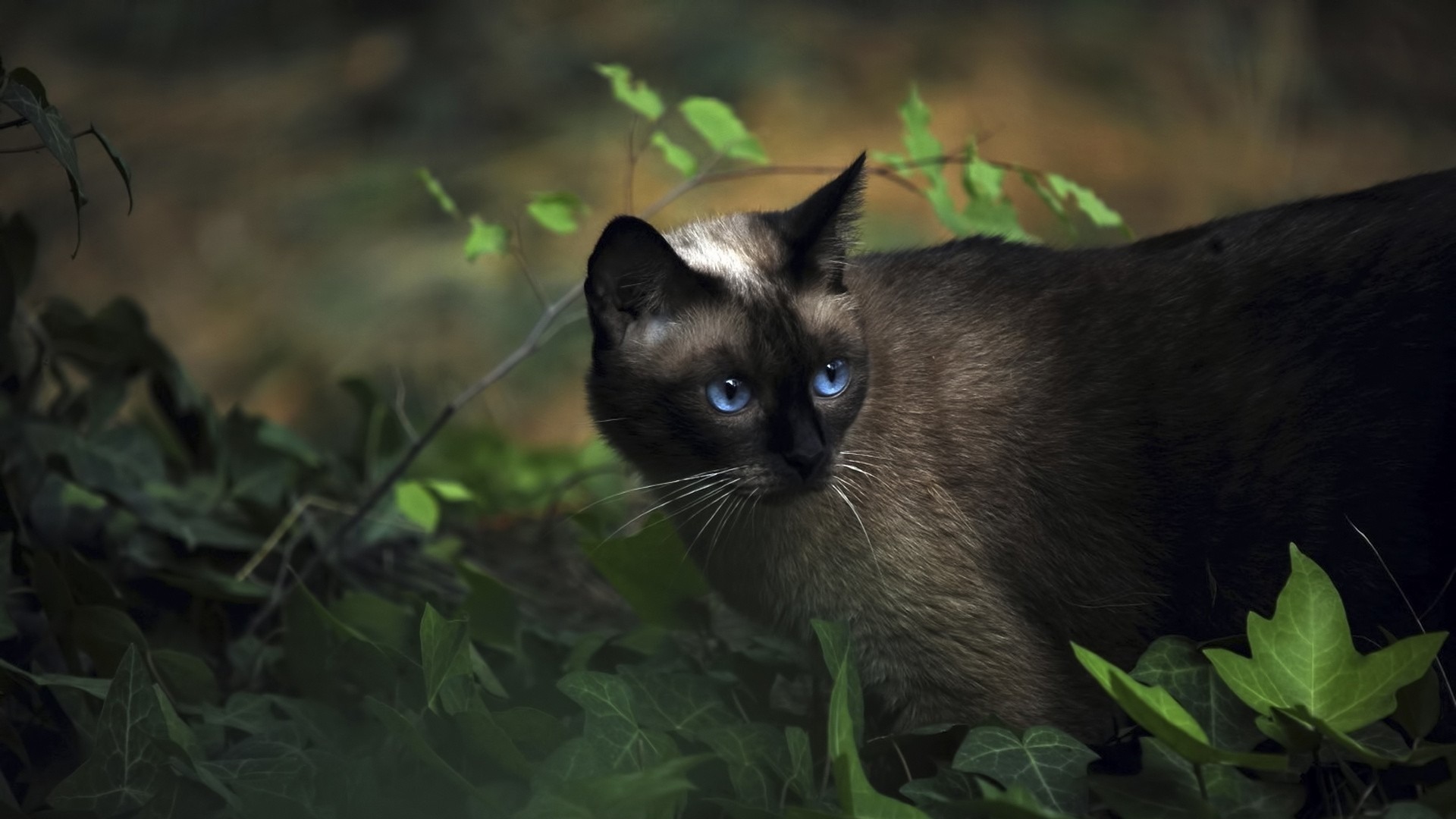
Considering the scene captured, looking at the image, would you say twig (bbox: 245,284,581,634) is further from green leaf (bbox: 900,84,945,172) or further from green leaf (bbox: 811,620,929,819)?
green leaf (bbox: 811,620,929,819)

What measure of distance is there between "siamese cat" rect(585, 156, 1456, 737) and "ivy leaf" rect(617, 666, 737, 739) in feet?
0.88

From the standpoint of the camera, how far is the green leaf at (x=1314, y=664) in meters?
1.64

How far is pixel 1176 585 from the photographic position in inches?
87.0

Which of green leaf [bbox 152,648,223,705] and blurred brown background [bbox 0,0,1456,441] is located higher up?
blurred brown background [bbox 0,0,1456,441]

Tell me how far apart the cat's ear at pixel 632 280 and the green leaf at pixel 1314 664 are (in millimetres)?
1114

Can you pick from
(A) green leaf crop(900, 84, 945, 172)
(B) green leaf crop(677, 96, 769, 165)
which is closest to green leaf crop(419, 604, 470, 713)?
(B) green leaf crop(677, 96, 769, 165)

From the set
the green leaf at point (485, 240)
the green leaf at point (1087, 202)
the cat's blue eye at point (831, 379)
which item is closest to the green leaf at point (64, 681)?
the green leaf at point (485, 240)

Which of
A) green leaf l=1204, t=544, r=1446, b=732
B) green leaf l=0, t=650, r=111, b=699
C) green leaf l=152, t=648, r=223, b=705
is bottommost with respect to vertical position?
green leaf l=152, t=648, r=223, b=705

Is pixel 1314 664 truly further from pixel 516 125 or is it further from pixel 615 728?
pixel 516 125

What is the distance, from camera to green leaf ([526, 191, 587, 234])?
265 centimetres

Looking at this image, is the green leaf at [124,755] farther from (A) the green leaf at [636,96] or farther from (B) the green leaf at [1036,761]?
(A) the green leaf at [636,96]

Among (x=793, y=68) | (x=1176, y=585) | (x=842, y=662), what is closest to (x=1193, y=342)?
(x=1176, y=585)

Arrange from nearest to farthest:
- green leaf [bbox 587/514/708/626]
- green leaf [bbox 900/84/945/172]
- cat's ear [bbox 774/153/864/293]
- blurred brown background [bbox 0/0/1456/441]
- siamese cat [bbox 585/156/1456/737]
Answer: siamese cat [bbox 585/156/1456/737]
cat's ear [bbox 774/153/864/293]
green leaf [bbox 587/514/708/626]
green leaf [bbox 900/84/945/172]
blurred brown background [bbox 0/0/1456/441]

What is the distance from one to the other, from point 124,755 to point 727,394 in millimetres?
1165
